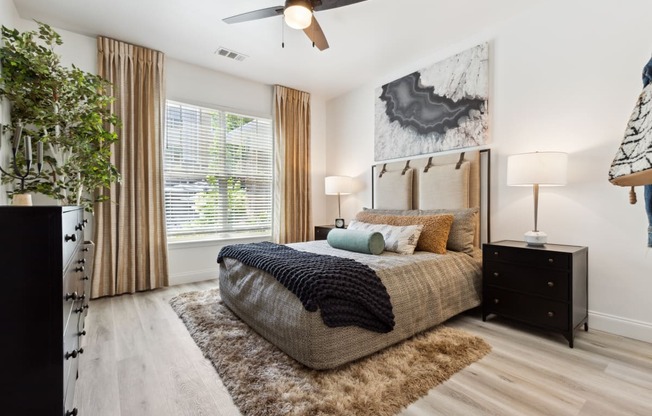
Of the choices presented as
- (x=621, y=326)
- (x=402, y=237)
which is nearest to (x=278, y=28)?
(x=402, y=237)

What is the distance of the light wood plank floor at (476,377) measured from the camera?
4.99 feet

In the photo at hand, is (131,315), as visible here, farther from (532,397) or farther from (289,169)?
(532,397)

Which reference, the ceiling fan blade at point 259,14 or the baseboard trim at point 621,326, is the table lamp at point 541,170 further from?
the ceiling fan blade at point 259,14

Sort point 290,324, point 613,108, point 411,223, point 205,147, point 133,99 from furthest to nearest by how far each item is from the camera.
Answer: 1. point 205,147
2. point 133,99
3. point 411,223
4. point 613,108
5. point 290,324

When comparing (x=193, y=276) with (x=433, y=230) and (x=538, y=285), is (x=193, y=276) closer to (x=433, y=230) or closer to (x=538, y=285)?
(x=433, y=230)

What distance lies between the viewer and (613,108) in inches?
91.2

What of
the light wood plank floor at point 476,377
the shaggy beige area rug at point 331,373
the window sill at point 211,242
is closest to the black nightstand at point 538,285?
the light wood plank floor at point 476,377

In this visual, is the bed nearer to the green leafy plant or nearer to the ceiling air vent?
the green leafy plant

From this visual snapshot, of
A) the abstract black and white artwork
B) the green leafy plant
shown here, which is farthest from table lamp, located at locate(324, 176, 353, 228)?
the green leafy plant

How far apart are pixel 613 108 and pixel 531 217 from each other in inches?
38.9

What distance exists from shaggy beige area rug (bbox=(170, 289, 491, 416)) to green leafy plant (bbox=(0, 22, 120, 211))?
1.65 m

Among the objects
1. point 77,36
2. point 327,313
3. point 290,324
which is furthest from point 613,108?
point 77,36

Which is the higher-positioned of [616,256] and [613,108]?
[613,108]

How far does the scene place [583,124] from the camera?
2.47m
